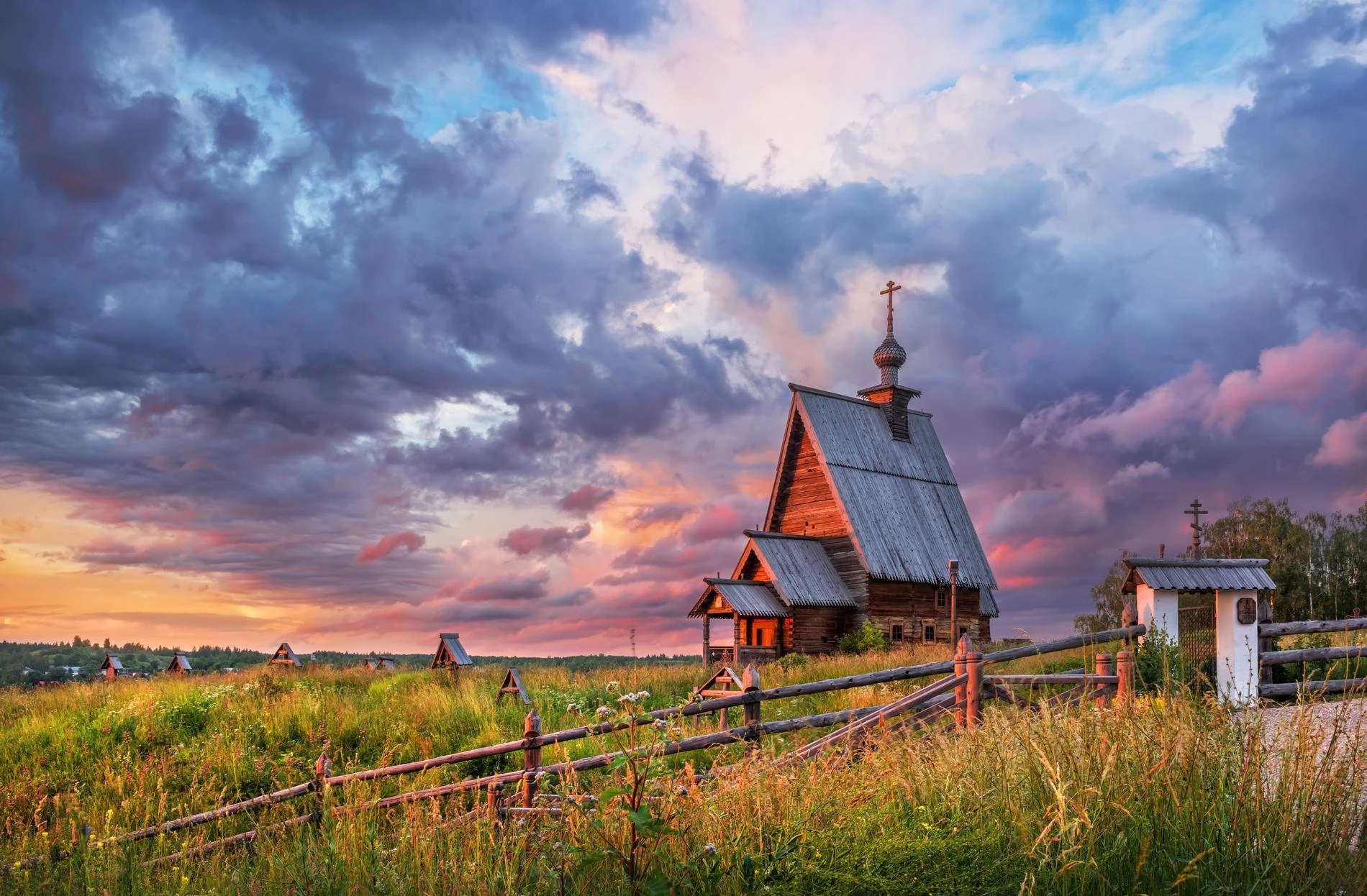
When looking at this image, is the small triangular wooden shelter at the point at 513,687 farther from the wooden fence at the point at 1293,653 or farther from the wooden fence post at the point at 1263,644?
the wooden fence post at the point at 1263,644

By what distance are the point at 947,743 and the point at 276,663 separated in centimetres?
2341

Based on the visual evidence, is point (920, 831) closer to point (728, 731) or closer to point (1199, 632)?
point (728, 731)

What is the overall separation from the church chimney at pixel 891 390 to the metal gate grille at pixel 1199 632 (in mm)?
18602

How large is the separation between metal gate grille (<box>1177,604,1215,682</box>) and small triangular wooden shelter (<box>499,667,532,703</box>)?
12943 mm

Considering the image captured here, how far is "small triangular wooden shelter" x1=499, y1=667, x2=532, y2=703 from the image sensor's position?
18766 mm

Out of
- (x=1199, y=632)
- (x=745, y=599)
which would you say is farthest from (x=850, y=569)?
(x=1199, y=632)

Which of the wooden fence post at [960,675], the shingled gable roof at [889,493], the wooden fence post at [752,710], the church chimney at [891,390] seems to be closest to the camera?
the wooden fence post at [752,710]

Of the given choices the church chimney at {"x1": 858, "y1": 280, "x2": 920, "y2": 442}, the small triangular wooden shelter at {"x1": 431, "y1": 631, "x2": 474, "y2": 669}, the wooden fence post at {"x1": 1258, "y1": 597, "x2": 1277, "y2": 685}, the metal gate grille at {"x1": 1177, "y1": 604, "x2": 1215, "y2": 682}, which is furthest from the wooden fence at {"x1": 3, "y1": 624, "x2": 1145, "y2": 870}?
the church chimney at {"x1": 858, "y1": 280, "x2": 920, "y2": 442}

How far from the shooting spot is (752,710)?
10758mm

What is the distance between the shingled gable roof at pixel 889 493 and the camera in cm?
3250

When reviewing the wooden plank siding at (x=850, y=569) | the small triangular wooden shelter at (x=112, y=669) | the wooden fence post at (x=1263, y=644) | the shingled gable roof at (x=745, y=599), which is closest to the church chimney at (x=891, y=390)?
the wooden plank siding at (x=850, y=569)

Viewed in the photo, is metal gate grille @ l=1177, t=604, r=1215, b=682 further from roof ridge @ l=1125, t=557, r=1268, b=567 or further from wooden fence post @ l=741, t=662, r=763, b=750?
wooden fence post @ l=741, t=662, r=763, b=750

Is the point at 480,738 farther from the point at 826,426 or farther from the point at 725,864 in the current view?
the point at 826,426

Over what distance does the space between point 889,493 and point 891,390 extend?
4820mm
